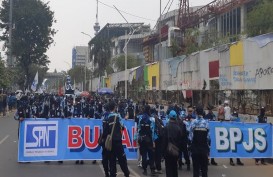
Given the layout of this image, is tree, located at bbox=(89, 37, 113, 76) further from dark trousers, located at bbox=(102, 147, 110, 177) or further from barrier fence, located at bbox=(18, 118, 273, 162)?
dark trousers, located at bbox=(102, 147, 110, 177)

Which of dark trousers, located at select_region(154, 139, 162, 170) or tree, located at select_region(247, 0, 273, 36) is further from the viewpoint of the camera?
tree, located at select_region(247, 0, 273, 36)

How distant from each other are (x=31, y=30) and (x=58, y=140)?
55.0m

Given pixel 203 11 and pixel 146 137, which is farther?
pixel 203 11

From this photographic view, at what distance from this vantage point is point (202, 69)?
36438 millimetres

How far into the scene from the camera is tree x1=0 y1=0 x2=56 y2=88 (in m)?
65.2

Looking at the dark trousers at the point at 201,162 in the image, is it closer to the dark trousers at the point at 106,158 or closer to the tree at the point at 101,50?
the dark trousers at the point at 106,158

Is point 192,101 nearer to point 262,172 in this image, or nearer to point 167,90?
point 167,90

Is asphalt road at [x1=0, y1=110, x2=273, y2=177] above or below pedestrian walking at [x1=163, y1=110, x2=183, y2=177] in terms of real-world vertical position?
below

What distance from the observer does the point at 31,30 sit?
6619 centimetres

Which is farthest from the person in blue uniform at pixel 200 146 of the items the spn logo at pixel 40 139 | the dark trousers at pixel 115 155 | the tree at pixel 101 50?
the tree at pixel 101 50

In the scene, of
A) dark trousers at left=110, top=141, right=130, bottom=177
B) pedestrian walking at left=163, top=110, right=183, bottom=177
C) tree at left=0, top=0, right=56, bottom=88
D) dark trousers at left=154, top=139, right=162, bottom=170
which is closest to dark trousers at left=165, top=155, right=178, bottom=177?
pedestrian walking at left=163, top=110, right=183, bottom=177

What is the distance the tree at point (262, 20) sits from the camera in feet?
122

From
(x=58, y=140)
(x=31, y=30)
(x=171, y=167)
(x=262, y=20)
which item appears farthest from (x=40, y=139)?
(x=31, y=30)

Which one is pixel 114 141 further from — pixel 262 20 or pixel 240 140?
pixel 262 20
